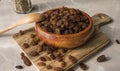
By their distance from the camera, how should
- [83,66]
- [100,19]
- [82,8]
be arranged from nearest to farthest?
[83,66] < [100,19] < [82,8]

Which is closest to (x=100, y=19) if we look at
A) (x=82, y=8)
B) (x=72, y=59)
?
(x=82, y=8)

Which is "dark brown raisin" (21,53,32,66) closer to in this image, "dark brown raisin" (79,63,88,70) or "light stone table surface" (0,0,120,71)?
"light stone table surface" (0,0,120,71)

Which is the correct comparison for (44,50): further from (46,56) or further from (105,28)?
(105,28)

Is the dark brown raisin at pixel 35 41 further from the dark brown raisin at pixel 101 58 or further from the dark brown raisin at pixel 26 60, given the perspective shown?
the dark brown raisin at pixel 101 58

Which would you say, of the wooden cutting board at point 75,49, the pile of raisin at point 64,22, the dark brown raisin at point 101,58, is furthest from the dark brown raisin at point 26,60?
the dark brown raisin at point 101,58

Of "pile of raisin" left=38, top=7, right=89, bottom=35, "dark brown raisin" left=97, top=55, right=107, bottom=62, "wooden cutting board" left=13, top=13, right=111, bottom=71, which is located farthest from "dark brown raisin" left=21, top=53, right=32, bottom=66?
"dark brown raisin" left=97, top=55, right=107, bottom=62

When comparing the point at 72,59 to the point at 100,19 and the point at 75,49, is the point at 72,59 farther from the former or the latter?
the point at 100,19
